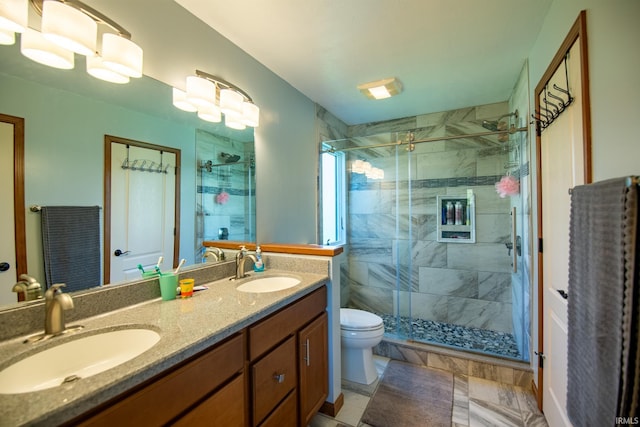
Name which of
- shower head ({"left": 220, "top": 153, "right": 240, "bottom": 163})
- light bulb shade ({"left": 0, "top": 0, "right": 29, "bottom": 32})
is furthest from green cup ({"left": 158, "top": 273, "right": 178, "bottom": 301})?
light bulb shade ({"left": 0, "top": 0, "right": 29, "bottom": 32})

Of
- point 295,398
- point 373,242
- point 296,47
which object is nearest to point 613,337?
point 295,398

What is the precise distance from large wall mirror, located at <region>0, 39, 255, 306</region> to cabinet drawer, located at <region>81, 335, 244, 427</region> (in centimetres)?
62

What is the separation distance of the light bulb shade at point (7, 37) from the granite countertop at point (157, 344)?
1.00 m

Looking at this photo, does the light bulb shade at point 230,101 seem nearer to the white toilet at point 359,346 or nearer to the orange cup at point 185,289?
the orange cup at point 185,289

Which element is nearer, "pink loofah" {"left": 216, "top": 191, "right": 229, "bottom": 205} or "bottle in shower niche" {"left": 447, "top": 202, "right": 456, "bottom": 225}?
"pink loofah" {"left": 216, "top": 191, "right": 229, "bottom": 205}

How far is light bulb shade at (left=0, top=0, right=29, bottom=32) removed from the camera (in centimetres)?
92

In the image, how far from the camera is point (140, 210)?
1.35 metres

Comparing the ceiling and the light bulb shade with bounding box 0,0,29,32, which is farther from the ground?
the ceiling

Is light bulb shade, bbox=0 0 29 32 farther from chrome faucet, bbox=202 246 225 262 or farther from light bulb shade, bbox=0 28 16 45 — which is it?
chrome faucet, bbox=202 246 225 262

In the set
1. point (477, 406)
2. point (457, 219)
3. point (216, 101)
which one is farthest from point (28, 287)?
point (457, 219)

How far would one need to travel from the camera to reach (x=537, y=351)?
182cm

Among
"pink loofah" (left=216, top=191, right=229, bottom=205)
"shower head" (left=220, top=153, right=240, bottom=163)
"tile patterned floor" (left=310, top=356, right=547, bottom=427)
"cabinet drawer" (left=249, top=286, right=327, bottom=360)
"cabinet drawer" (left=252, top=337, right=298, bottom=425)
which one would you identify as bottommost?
"tile patterned floor" (left=310, top=356, right=547, bottom=427)

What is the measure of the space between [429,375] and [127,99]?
2735mm

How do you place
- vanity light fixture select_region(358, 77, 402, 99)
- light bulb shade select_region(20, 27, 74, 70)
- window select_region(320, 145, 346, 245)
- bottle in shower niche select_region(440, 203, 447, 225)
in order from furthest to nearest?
window select_region(320, 145, 346, 245) < bottle in shower niche select_region(440, 203, 447, 225) < vanity light fixture select_region(358, 77, 402, 99) < light bulb shade select_region(20, 27, 74, 70)
